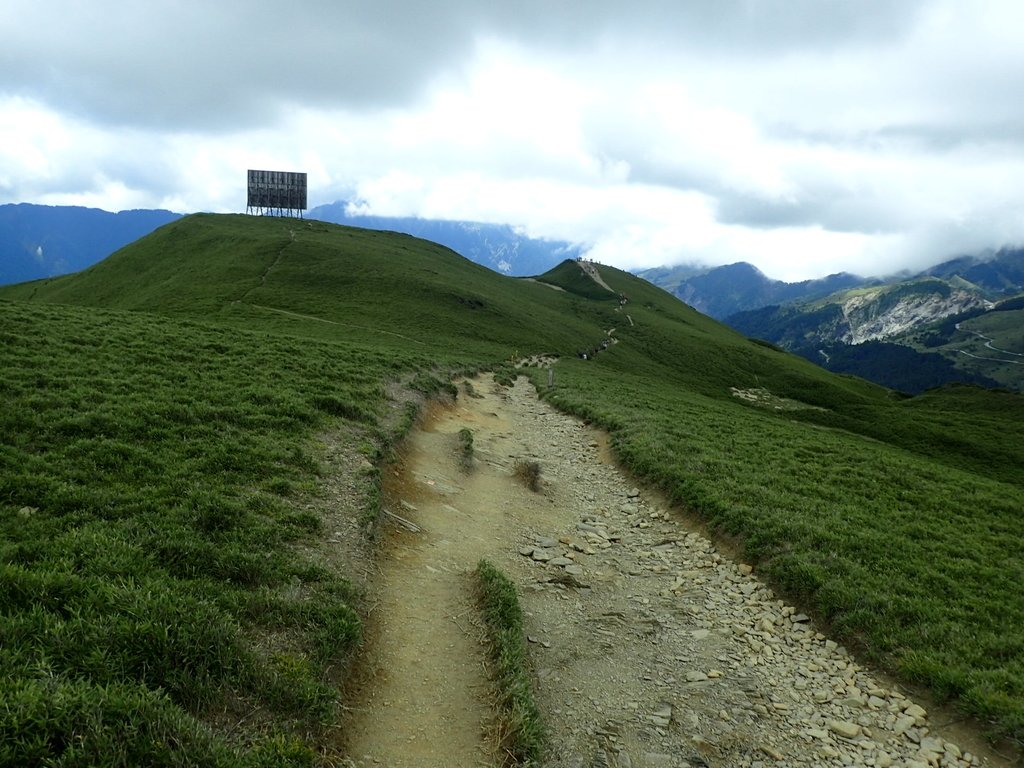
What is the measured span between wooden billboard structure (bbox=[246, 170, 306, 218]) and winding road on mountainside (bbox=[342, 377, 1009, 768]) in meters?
153

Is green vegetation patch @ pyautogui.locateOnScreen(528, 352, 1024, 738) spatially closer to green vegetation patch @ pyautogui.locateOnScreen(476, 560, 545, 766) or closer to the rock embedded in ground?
the rock embedded in ground

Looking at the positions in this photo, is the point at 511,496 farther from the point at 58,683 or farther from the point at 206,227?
the point at 206,227

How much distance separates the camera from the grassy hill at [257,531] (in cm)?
664

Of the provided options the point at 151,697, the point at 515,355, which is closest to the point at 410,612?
the point at 151,697

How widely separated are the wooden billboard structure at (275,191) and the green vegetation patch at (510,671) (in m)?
157

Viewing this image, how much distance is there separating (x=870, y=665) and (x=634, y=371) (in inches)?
2484

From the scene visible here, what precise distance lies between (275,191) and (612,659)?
6475 inches

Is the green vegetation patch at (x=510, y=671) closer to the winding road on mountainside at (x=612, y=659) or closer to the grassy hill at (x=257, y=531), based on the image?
the winding road on mountainside at (x=612, y=659)

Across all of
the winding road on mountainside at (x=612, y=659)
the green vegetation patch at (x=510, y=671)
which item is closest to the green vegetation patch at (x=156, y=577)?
the winding road on mountainside at (x=612, y=659)

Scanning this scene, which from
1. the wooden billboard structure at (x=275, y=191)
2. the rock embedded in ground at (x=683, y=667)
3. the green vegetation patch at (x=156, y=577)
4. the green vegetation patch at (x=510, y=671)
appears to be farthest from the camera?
the wooden billboard structure at (x=275, y=191)

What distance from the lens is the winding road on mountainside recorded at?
817 cm

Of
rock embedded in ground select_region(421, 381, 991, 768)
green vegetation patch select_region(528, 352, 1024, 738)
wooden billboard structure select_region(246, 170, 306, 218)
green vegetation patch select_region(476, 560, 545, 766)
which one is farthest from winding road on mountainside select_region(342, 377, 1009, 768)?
wooden billboard structure select_region(246, 170, 306, 218)

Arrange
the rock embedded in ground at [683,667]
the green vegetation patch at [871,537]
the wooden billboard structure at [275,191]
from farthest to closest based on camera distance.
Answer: the wooden billboard structure at [275,191]
the green vegetation patch at [871,537]
the rock embedded in ground at [683,667]

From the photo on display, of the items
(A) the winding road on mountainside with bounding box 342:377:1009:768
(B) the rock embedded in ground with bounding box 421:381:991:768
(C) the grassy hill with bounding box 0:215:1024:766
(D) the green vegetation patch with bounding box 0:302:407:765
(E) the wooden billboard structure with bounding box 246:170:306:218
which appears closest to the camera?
(D) the green vegetation patch with bounding box 0:302:407:765
